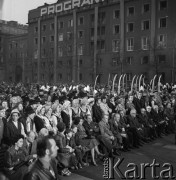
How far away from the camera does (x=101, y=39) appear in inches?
2114

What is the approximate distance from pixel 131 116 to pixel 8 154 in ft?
20.1

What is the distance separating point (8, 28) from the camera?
280 feet

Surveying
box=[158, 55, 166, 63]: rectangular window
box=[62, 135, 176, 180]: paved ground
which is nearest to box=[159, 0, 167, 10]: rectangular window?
box=[158, 55, 166, 63]: rectangular window

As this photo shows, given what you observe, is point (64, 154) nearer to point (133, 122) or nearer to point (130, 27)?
point (133, 122)

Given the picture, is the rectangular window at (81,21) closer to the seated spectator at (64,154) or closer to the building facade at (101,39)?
the building facade at (101,39)

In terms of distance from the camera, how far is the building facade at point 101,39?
46250 mm

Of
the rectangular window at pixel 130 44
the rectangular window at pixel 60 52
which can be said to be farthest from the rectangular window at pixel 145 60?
the rectangular window at pixel 60 52

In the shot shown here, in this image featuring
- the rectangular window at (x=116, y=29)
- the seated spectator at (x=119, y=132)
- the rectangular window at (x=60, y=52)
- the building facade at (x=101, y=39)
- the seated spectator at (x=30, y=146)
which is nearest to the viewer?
the seated spectator at (x=30, y=146)

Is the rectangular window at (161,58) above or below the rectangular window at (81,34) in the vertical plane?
below

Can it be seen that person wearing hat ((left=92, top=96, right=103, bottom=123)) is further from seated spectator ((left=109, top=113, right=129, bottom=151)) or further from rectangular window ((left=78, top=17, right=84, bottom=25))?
rectangular window ((left=78, top=17, right=84, bottom=25))

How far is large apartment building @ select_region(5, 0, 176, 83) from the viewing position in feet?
152

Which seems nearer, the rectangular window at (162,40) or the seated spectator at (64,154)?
the seated spectator at (64,154)

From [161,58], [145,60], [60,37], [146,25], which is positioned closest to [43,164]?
[161,58]

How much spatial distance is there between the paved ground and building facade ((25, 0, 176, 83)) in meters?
30.4
